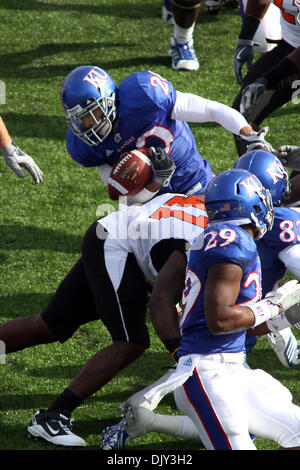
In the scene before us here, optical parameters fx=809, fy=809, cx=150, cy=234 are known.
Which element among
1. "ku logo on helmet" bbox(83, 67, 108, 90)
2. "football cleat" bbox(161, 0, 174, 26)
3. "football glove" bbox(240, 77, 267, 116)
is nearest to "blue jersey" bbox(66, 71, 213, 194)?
"ku logo on helmet" bbox(83, 67, 108, 90)

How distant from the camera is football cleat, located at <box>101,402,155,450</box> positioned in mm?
3303

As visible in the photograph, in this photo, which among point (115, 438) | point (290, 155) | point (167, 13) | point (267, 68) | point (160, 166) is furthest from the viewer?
point (167, 13)

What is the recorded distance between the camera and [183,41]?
7.11 metres

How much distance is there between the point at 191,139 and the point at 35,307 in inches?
53.3

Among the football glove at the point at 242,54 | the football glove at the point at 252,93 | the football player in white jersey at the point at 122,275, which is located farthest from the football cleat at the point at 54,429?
the football glove at the point at 242,54

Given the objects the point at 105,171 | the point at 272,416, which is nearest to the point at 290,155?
the point at 105,171

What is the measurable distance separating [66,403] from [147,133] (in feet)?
4.63

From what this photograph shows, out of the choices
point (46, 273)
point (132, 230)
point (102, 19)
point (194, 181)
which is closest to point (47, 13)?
point (102, 19)

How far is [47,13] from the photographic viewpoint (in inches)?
310

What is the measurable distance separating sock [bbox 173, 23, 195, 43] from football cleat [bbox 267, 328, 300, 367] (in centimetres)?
373

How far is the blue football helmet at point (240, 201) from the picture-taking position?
3.16 meters

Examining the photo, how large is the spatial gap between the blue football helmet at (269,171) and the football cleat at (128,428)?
3.59 feet

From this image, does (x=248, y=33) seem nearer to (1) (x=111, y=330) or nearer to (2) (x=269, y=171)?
(2) (x=269, y=171)

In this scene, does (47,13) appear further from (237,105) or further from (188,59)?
(237,105)
